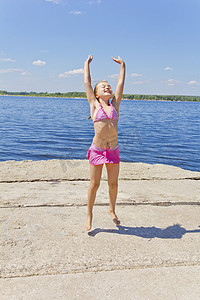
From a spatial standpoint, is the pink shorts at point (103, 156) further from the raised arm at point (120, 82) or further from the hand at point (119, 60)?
the hand at point (119, 60)

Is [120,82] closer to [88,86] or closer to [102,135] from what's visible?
[88,86]

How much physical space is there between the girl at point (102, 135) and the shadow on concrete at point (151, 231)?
1.03 feet

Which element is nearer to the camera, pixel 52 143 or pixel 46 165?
pixel 46 165

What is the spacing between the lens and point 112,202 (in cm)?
421

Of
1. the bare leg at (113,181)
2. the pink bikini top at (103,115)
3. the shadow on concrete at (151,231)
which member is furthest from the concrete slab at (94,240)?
the pink bikini top at (103,115)

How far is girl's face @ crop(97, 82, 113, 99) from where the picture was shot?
154 inches

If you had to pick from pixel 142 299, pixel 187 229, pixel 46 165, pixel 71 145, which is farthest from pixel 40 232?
pixel 71 145

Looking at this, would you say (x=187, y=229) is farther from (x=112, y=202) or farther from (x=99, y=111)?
(x=99, y=111)

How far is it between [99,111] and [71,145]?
571 inches

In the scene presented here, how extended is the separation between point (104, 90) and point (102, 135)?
2.09 feet

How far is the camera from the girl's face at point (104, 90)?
12.9 ft

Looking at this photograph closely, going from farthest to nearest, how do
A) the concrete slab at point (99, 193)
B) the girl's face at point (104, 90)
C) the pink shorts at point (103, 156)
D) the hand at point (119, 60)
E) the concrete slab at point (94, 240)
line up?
the concrete slab at point (99, 193) < the hand at point (119, 60) < the girl's face at point (104, 90) < the pink shorts at point (103, 156) < the concrete slab at point (94, 240)

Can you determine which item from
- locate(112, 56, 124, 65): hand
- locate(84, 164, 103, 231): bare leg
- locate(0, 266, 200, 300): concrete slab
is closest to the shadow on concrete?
locate(84, 164, 103, 231): bare leg

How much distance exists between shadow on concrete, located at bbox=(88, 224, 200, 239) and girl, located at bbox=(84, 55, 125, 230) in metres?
0.31
